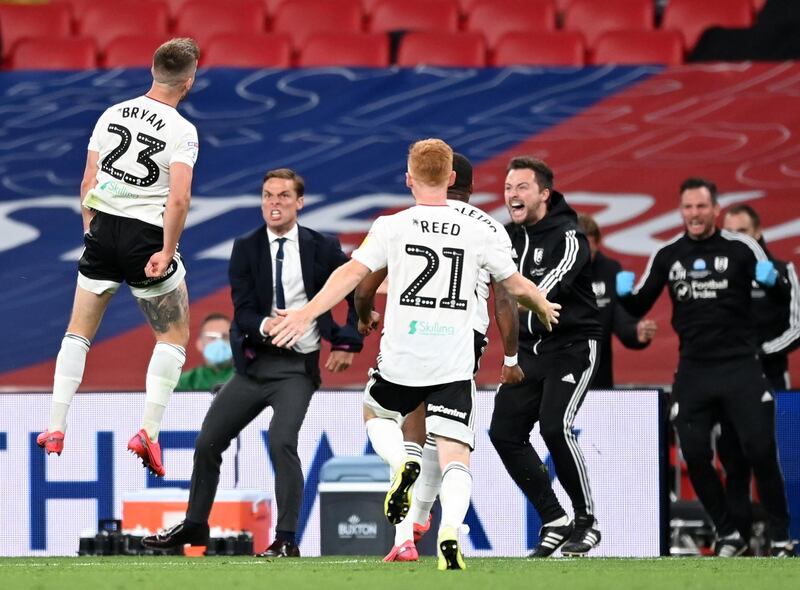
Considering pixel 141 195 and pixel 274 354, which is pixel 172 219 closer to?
pixel 141 195

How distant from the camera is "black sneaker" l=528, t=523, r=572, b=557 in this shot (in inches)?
343

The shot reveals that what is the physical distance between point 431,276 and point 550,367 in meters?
2.14

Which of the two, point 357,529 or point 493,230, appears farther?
point 357,529

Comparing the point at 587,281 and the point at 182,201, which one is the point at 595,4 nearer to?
the point at 587,281

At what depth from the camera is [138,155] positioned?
7.61m

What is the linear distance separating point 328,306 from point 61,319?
6378 millimetres

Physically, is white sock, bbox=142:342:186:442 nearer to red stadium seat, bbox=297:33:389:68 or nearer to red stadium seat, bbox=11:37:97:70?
red stadium seat, bbox=297:33:389:68

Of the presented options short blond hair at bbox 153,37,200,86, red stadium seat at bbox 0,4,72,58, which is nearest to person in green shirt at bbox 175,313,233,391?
short blond hair at bbox 153,37,200,86

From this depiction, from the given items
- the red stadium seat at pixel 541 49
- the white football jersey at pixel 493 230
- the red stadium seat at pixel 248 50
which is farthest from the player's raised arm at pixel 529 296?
the red stadium seat at pixel 248 50

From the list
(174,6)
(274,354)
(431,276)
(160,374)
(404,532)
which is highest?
(174,6)

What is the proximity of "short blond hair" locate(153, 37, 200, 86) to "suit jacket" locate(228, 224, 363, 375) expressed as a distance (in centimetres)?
154

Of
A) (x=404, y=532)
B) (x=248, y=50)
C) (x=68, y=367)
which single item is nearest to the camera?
(x=404, y=532)

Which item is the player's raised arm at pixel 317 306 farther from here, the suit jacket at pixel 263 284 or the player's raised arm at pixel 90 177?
the suit jacket at pixel 263 284

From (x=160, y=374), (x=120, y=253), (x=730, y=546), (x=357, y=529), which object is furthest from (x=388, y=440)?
(x=730, y=546)
